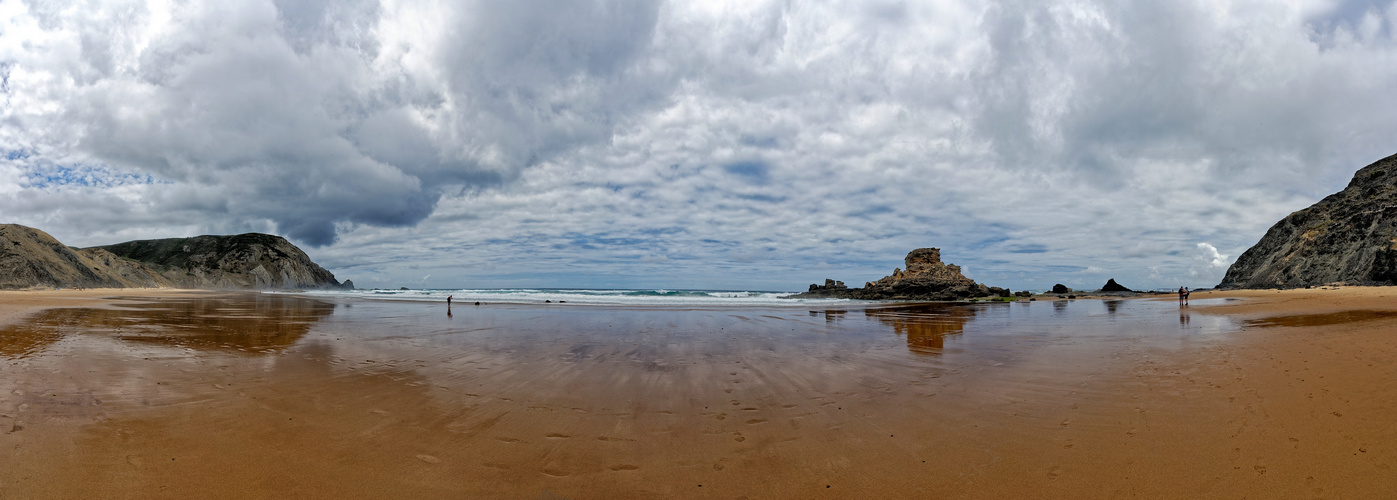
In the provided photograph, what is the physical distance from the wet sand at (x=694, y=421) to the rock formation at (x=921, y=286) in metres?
35.1

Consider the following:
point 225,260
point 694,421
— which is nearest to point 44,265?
point 225,260

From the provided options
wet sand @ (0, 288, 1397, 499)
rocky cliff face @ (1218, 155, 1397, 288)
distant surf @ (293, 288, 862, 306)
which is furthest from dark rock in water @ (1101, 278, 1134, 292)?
wet sand @ (0, 288, 1397, 499)

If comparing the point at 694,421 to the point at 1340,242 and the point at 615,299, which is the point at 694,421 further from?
the point at 1340,242

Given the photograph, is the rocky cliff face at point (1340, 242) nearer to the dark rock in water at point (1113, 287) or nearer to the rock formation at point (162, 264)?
the dark rock in water at point (1113, 287)

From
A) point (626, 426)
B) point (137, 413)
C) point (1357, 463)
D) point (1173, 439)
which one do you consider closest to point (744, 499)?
point (626, 426)

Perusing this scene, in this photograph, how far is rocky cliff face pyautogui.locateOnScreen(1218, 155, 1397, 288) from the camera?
34.0 metres

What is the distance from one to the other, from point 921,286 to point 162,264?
11802 cm

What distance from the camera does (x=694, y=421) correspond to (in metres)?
5.36

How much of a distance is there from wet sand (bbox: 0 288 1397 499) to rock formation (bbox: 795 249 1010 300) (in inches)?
1384

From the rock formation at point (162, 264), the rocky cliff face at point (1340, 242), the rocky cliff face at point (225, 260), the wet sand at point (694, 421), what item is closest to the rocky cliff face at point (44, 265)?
the rock formation at point (162, 264)

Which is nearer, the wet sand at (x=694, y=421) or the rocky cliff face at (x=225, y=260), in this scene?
the wet sand at (x=694, y=421)

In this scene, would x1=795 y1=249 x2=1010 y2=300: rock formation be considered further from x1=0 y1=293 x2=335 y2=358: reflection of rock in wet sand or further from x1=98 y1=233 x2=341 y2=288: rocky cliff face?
x1=98 y1=233 x2=341 y2=288: rocky cliff face

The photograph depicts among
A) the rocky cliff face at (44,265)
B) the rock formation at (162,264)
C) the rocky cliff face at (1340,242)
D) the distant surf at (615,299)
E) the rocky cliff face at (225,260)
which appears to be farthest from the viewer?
the rocky cliff face at (225,260)

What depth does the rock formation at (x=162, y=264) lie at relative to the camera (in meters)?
46.2
